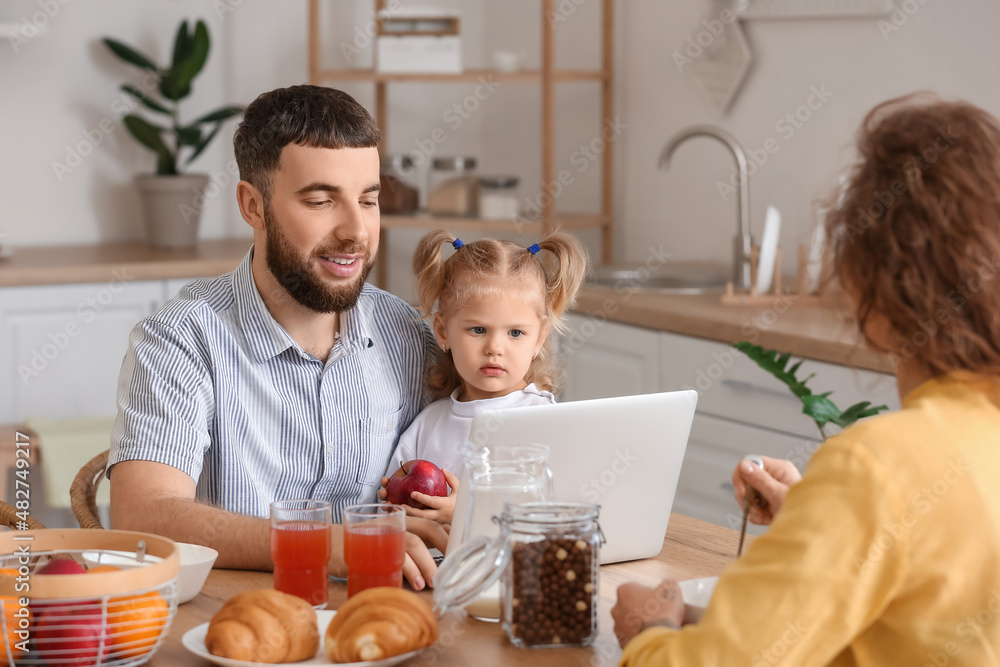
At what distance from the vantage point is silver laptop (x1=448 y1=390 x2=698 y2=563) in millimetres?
1189

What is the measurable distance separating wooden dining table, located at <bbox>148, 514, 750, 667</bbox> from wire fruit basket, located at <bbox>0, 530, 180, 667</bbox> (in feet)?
0.17

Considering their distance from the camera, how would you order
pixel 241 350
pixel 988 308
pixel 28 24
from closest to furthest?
1. pixel 988 308
2. pixel 241 350
3. pixel 28 24

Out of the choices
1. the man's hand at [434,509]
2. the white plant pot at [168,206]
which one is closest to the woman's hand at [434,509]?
the man's hand at [434,509]

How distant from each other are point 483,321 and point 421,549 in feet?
1.59

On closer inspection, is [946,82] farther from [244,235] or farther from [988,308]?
[244,235]

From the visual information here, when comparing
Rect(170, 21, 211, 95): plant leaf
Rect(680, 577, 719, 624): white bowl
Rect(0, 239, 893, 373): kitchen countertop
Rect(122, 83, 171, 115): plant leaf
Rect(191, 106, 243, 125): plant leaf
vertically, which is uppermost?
Rect(170, 21, 211, 95): plant leaf

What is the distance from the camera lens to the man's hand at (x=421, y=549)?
1232mm

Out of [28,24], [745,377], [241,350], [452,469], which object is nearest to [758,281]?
[745,377]

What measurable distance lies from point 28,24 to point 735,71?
2037 mm

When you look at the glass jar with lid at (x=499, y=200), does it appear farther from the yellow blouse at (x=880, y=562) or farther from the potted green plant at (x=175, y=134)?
the yellow blouse at (x=880, y=562)

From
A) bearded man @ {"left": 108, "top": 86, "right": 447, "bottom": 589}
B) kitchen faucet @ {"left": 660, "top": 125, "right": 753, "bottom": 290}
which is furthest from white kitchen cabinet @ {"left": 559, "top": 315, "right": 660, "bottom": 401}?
bearded man @ {"left": 108, "top": 86, "right": 447, "bottom": 589}

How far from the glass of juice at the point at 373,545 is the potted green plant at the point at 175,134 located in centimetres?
243

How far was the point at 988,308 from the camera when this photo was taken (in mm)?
899

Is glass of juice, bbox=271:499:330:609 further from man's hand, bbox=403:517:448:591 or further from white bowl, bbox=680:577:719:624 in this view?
white bowl, bbox=680:577:719:624
